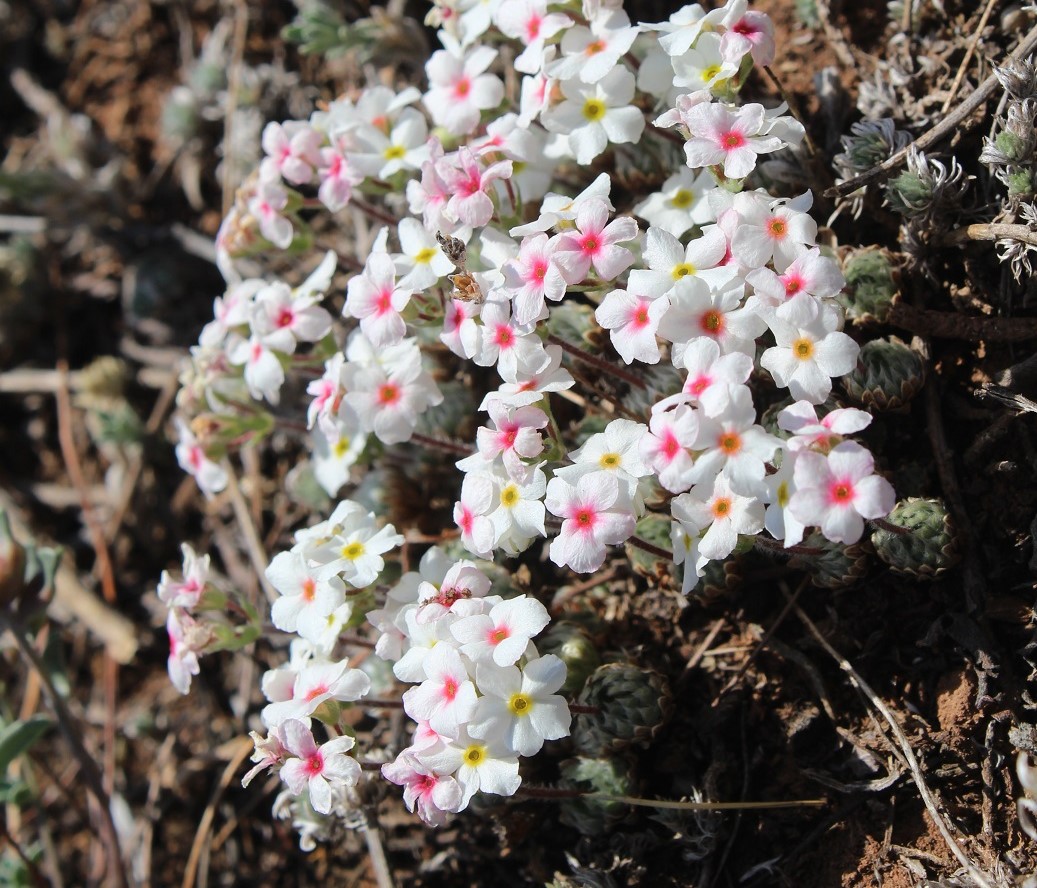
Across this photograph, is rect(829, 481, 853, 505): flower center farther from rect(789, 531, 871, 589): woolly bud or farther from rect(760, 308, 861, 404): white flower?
rect(789, 531, 871, 589): woolly bud

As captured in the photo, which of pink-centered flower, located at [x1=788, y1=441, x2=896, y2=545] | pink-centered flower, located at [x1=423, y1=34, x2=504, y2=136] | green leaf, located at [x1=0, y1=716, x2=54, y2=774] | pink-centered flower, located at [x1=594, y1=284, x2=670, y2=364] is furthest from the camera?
green leaf, located at [x1=0, y1=716, x2=54, y2=774]

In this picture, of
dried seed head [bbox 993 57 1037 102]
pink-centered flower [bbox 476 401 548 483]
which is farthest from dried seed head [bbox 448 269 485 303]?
dried seed head [bbox 993 57 1037 102]

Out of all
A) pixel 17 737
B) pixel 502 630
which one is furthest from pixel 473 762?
pixel 17 737

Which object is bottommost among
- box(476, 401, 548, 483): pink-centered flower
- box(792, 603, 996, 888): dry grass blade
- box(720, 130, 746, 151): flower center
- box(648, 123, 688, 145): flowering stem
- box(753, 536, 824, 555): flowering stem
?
box(792, 603, 996, 888): dry grass blade

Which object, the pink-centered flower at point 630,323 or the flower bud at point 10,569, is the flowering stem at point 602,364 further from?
the flower bud at point 10,569

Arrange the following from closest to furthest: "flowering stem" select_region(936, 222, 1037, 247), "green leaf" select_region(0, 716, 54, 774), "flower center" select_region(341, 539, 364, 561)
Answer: "flowering stem" select_region(936, 222, 1037, 247)
"flower center" select_region(341, 539, 364, 561)
"green leaf" select_region(0, 716, 54, 774)

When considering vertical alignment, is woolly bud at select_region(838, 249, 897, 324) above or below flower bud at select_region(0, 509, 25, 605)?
above

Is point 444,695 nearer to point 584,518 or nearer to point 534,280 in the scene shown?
point 584,518

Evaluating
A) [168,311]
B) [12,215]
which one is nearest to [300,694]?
[168,311]
